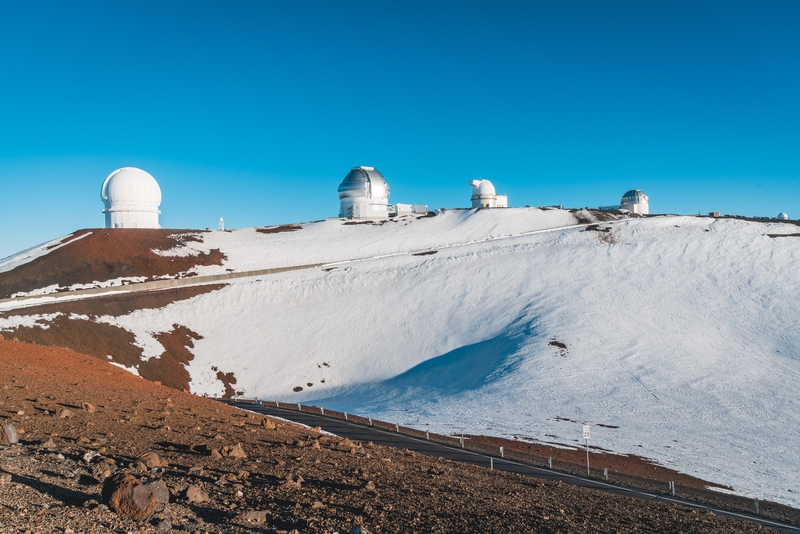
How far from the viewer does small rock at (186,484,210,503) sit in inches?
340

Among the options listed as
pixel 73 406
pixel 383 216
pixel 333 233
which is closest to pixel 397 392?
pixel 73 406

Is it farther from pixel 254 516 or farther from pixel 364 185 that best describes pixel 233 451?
pixel 364 185

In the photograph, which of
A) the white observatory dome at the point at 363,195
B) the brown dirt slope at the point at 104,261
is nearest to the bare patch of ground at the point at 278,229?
the white observatory dome at the point at 363,195

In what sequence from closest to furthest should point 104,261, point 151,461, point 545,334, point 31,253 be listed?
point 151,461, point 545,334, point 104,261, point 31,253

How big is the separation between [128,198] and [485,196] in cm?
5189

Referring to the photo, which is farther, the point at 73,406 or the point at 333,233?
the point at 333,233

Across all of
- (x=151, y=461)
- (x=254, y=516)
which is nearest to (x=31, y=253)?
(x=151, y=461)

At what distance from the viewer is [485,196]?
3625 inches

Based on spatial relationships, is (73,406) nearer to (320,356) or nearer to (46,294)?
(320,356)

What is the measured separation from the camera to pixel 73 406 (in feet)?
49.3

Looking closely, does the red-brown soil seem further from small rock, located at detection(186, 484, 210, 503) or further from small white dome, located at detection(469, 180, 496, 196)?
small white dome, located at detection(469, 180, 496, 196)

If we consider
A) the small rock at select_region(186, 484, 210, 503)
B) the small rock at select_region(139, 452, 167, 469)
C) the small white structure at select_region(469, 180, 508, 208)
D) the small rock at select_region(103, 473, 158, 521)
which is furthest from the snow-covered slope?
the small white structure at select_region(469, 180, 508, 208)

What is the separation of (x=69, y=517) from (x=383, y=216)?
75.5 m

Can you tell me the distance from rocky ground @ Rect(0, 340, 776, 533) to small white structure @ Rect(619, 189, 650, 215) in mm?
90156
